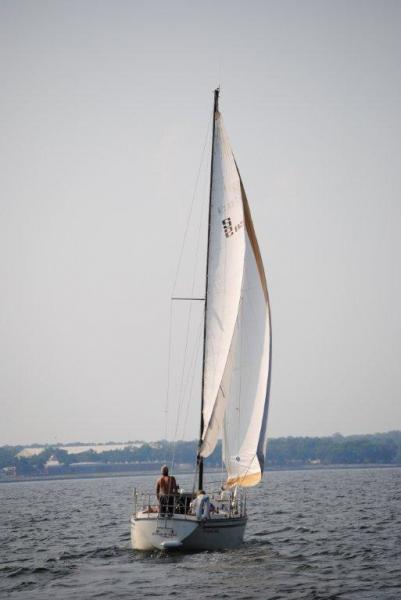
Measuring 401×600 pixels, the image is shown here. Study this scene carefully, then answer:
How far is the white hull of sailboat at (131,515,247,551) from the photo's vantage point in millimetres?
28250

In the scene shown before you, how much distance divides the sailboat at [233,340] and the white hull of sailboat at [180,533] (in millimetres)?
2304

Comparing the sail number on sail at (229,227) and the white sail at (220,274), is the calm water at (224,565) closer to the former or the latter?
the white sail at (220,274)

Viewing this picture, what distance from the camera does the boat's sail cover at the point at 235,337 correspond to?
107 feet

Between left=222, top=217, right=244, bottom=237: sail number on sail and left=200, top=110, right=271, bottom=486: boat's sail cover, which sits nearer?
left=200, top=110, right=271, bottom=486: boat's sail cover

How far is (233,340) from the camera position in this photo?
32906 mm

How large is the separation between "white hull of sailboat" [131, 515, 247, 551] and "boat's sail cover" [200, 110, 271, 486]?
11.0 feet

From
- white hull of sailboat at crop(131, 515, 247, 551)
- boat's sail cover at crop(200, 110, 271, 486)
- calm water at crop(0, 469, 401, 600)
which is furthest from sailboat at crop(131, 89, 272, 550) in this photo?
calm water at crop(0, 469, 401, 600)

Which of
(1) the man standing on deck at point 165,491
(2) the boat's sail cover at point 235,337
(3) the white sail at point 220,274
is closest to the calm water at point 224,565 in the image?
(1) the man standing on deck at point 165,491

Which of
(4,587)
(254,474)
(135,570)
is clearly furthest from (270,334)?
(4,587)

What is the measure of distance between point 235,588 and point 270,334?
11.8 m

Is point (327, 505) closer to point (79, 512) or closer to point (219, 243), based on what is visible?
point (79, 512)

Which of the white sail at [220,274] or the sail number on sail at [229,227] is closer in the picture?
the white sail at [220,274]

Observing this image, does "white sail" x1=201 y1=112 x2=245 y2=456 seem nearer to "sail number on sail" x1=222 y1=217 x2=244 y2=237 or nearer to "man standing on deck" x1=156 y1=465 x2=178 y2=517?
"sail number on sail" x1=222 y1=217 x2=244 y2=237

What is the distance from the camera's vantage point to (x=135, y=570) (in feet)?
88.1
